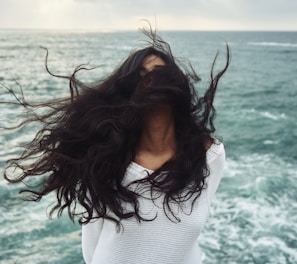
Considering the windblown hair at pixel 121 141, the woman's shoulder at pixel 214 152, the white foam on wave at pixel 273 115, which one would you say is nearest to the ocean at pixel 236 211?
the windblown hair at pixel 121 141

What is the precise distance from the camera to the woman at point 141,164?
158 cm

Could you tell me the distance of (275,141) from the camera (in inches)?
508

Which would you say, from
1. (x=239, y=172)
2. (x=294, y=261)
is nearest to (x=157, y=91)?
(x=294, y=261)

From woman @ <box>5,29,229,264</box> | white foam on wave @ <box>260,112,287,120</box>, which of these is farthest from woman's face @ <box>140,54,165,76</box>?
white foam on wave @ <box>260,112,287,120</box>

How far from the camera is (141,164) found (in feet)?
5.34

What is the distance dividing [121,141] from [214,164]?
1.25ft

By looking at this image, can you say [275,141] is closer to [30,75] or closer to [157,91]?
[157,91]

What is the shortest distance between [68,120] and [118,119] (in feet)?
0.85

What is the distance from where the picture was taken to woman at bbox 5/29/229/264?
158cm

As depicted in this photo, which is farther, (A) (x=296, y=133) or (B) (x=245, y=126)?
(B) (x=245, y=126)

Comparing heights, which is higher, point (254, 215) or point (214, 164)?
point (214, 164)

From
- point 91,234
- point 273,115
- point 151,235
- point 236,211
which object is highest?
point 151,235

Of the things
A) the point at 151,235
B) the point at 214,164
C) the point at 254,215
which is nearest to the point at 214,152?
the point at 214,164

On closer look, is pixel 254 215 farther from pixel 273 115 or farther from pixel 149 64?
pixel 273 115
